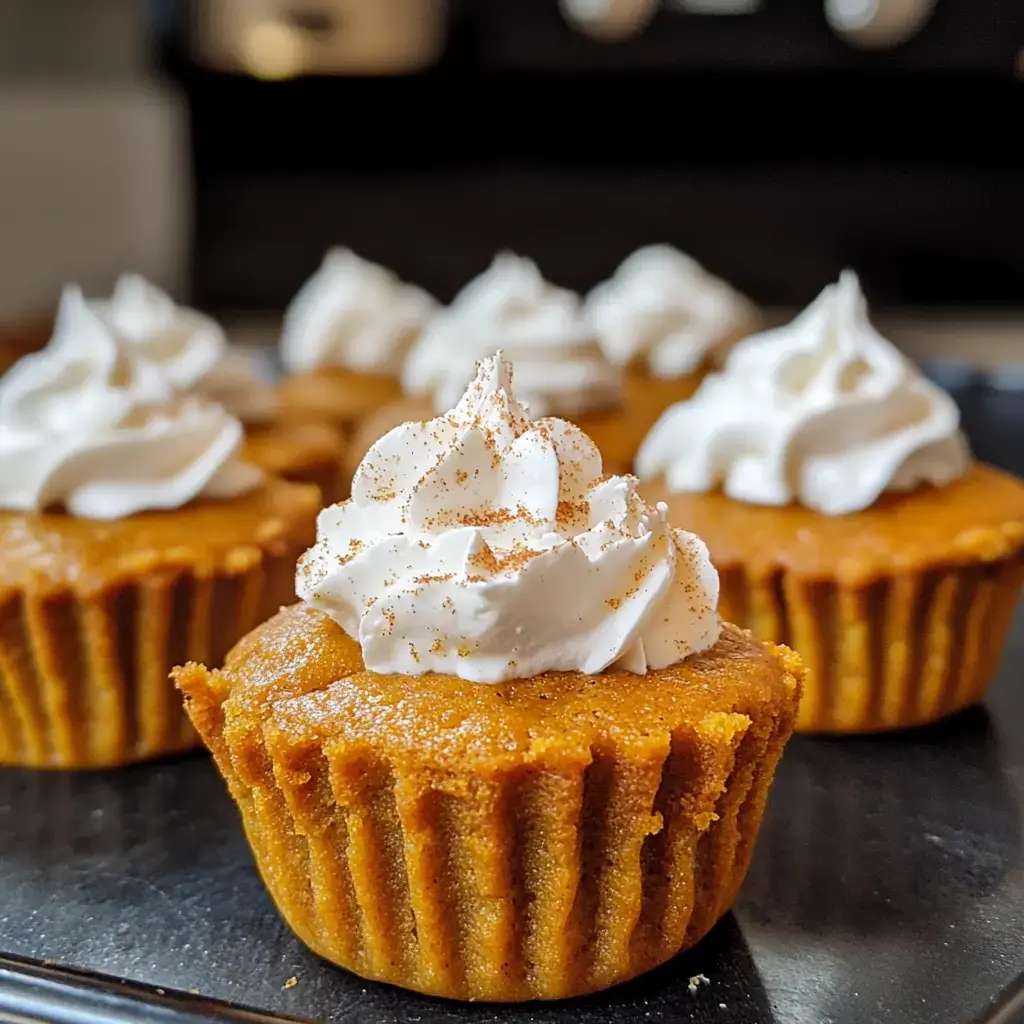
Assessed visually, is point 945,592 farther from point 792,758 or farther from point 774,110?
point 774,110

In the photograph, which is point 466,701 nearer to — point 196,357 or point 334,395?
point 196,357

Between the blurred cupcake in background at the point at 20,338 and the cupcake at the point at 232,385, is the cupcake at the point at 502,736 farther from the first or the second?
the blurred cupcake in background at the point at 20,338

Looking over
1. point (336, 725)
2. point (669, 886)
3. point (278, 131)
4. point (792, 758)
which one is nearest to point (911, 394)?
point (792, 758)

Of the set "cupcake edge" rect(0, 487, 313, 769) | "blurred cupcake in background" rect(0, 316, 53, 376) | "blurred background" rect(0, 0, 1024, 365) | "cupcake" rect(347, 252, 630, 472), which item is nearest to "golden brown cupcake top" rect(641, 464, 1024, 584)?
"cupcake" rect(347, 252, 630, 472)

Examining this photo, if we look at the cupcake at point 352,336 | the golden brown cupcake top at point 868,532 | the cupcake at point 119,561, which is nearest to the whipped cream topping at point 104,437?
the cupcake at point 119,561

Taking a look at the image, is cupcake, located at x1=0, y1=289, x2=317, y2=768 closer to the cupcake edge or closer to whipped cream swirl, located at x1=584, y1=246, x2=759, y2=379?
the cupcake edge

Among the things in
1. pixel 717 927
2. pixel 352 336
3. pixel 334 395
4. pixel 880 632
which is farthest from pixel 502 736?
pixel 352 336
